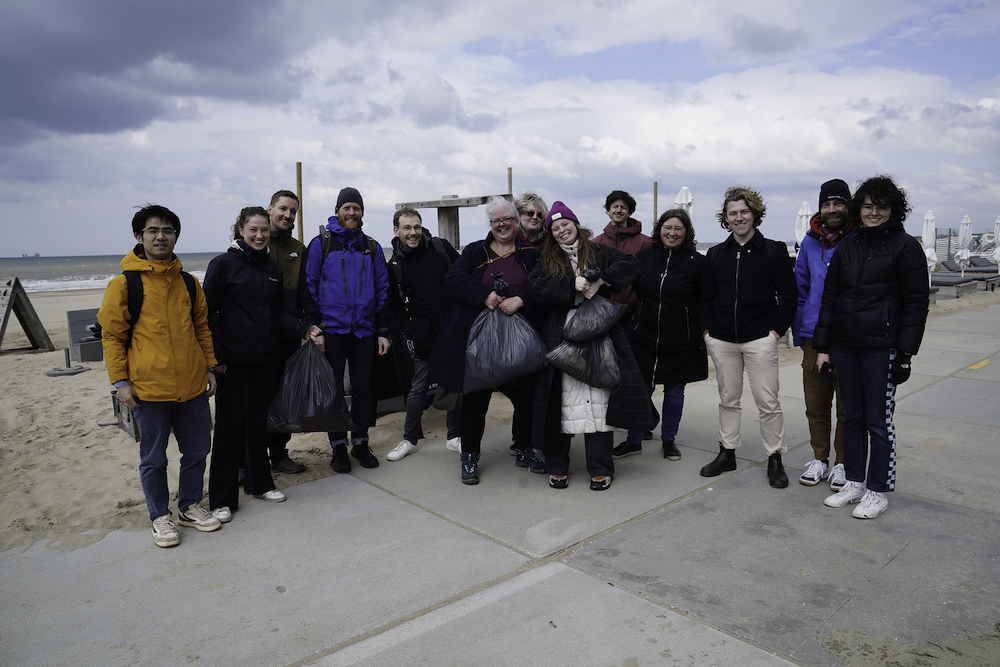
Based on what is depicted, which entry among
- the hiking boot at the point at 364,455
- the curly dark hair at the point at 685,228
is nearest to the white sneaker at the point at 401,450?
the hiking boot at the point at 364,455

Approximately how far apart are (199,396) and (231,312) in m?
0.49

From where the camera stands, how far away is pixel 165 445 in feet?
10.8

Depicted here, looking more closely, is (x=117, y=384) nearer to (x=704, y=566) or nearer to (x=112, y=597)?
(x=112, y=597)

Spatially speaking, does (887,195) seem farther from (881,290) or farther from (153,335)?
(153,335)

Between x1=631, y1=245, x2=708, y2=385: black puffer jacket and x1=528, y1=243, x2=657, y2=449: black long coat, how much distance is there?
382 mm

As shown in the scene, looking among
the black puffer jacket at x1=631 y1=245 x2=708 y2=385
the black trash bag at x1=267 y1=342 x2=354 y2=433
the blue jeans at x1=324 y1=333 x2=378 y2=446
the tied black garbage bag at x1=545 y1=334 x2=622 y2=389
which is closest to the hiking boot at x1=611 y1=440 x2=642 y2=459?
the black puffer jacket at x1=631 y1=245 x2=708 y2=385

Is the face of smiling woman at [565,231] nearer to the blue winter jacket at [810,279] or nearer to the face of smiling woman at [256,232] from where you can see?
the blue winter jacket at [810,279]

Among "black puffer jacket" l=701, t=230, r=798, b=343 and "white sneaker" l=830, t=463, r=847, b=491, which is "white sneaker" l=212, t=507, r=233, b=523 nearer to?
"black puffer jacket" l=701, t=230, r=798, b=343

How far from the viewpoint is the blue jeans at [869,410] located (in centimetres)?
329

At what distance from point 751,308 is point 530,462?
166 centimetres

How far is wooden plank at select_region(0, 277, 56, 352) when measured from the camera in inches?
375

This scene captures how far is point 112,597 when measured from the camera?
2.72 m

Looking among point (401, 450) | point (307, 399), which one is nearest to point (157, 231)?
point (307, 399)

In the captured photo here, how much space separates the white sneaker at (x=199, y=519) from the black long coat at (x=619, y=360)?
5.86 ft
